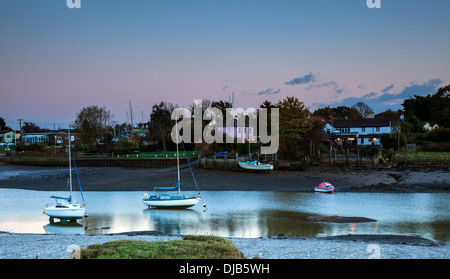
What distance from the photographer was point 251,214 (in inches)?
1113

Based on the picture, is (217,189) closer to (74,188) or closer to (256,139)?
(74,188)

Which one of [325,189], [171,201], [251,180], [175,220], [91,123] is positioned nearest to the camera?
[175,220]

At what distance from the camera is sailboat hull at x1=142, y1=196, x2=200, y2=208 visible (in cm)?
3075

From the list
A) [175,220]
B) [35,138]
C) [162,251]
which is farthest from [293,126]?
[35,138]

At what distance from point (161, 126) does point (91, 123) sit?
28.3 m

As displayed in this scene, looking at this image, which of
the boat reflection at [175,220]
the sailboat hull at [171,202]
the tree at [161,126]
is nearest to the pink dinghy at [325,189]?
the sailboat hull at [171,202]

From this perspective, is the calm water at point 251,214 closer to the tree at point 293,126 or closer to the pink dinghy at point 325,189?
the pink dinghy at point 325,189

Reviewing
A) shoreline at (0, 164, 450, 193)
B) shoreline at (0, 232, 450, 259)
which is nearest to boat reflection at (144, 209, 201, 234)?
shoreline at (0, 232, 450, 259)

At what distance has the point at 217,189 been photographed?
1598 inches

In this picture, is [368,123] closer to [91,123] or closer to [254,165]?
[254,165]

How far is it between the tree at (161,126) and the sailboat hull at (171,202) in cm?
4397

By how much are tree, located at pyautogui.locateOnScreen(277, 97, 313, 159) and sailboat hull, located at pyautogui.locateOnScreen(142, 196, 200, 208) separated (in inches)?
1234

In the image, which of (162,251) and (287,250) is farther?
(287,250)

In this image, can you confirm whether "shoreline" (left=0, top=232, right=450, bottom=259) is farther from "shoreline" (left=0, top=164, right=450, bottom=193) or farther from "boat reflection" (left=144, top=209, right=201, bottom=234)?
"shoreline" (left=0, top=164, right=450, bottom=193)
